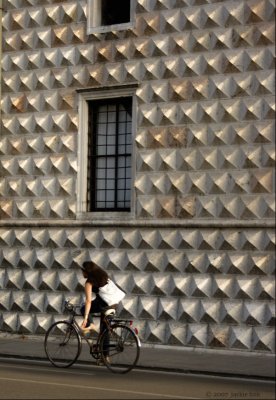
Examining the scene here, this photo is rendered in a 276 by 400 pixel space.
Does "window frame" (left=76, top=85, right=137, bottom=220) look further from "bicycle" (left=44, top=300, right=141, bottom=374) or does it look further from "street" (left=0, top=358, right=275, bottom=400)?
"street" (left=0, top=358, right=275, bottom=400)

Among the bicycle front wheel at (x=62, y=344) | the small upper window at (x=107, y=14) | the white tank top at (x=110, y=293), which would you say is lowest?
the bicycle front wheel at (x=62, y=344)

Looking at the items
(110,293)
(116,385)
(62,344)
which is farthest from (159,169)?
(116,385)

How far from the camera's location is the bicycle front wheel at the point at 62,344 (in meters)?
17.1

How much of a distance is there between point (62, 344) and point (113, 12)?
7928mm

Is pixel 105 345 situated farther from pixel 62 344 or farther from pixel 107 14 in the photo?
pixel 107 14

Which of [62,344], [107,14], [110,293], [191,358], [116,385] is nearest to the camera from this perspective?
[116,385]

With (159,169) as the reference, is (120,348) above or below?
below

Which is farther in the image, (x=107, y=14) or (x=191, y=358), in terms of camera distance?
(x=107, y=14)

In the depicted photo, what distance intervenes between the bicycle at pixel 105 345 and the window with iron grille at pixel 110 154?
4406 millimetres

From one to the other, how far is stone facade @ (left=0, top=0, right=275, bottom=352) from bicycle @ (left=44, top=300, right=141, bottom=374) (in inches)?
106

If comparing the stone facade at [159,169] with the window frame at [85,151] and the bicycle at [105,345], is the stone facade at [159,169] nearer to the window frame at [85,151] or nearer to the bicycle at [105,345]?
the window frame at [85,151]

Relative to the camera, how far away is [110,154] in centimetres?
2167

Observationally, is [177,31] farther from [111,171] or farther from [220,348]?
[220,348]

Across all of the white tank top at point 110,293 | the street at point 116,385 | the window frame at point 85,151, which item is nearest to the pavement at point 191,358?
the street at point 116,385
